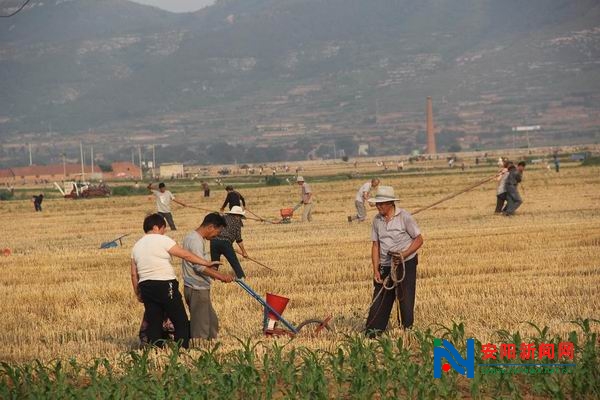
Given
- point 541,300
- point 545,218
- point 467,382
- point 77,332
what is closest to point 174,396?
point 467,382

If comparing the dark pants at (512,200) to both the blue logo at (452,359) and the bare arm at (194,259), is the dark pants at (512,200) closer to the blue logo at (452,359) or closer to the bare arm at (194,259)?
the bare arm at (194,259)

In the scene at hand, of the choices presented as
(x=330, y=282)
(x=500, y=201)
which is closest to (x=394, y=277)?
(x=330, y=282)

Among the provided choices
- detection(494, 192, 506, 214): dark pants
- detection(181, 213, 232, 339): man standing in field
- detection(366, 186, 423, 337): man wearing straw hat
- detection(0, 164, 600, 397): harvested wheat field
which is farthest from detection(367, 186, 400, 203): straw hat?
detection(494, 192, 506, 214): dark pants

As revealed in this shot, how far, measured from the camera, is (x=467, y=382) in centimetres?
1000

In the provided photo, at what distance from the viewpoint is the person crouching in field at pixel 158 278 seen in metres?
12.0

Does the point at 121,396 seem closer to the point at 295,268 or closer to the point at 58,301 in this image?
the point at 58,301

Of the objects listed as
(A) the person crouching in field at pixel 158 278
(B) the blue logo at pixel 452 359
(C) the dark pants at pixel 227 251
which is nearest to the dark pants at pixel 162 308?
(A) the person crouching in field at pixel 158 278

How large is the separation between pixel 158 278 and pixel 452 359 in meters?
3.01

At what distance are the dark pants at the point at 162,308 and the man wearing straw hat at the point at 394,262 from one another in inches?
63.4

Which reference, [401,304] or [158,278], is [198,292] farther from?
[401,304]

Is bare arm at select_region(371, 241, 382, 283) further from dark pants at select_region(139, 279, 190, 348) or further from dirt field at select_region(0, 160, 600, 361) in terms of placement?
dark pants at select_region(139, 279, 190, 348)

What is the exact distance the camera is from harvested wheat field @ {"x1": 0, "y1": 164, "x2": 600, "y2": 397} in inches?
513

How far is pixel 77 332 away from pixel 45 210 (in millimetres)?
40318

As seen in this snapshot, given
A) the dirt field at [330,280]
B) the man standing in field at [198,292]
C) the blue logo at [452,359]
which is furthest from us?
the dirt field at [330,280]
